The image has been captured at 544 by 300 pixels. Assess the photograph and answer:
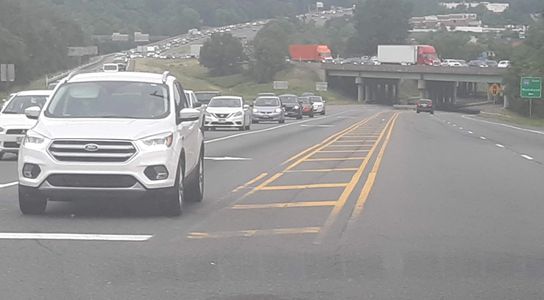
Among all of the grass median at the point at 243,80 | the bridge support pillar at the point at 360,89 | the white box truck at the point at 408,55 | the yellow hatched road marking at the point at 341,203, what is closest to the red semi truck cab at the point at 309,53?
the grass median at the point at 243,80

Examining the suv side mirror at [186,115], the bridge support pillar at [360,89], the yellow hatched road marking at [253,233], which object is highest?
the suv side mirror at [186,115]

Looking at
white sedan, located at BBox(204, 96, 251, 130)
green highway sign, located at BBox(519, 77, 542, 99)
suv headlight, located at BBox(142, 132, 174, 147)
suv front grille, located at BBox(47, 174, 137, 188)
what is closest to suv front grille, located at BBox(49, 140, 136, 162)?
suv front grille, located at BBox(47, 174, 137, 188)

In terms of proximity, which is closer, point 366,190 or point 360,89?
point 366,190

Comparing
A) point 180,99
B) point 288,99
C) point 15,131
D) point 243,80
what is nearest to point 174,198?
point 180,99

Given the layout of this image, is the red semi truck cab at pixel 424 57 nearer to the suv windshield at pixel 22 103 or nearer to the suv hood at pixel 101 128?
the suv windshield at pixel 22 103

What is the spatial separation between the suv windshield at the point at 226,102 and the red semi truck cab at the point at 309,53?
98.5 meters

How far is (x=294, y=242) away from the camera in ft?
37.6

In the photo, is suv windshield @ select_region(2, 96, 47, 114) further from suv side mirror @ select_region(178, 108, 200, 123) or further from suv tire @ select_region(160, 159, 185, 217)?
suv tire @ select_region(160, 159, 185, 217)

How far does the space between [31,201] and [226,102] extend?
31786 mm

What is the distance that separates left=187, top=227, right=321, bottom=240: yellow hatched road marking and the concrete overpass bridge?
106 m

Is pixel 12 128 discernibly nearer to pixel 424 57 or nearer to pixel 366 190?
pixel 366 190

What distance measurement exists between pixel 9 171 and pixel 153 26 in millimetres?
169308

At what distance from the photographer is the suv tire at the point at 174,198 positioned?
510 inches

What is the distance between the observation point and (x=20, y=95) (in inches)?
1000
